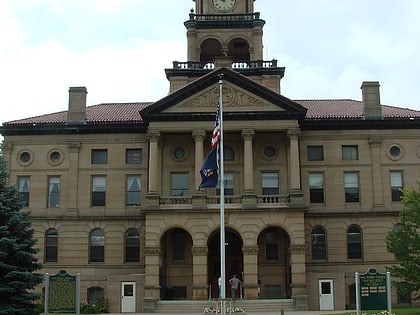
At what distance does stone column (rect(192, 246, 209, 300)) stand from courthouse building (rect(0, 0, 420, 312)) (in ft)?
0.31

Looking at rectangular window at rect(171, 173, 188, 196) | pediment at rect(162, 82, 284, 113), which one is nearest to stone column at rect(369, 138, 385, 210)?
pediment at rect(162, 82, 284, 113)

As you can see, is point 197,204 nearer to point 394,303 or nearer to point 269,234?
point 269,234

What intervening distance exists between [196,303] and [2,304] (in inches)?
613

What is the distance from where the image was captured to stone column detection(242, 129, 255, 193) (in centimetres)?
4628

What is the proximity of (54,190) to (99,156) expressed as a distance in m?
4.21

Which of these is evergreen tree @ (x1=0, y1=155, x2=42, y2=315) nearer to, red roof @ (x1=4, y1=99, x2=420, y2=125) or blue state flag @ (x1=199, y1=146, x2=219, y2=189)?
blue state flag @ (x1=199, y1=146, x2=219, y2=189)

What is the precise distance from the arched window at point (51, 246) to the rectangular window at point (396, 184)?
25194mm

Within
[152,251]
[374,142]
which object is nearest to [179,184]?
[152,251]

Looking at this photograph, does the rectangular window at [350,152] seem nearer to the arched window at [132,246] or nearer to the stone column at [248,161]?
the stone column at [248,161]

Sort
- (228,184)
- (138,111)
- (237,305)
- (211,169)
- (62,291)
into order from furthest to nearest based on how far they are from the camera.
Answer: (138,111) < (228,184) < (237,305) < (62,291) < (211,169)

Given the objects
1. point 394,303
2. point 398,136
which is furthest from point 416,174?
point 394,303

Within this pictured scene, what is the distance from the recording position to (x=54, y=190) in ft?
167

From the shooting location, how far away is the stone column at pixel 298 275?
4364 cm

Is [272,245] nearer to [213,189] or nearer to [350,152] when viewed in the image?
[213,189]
